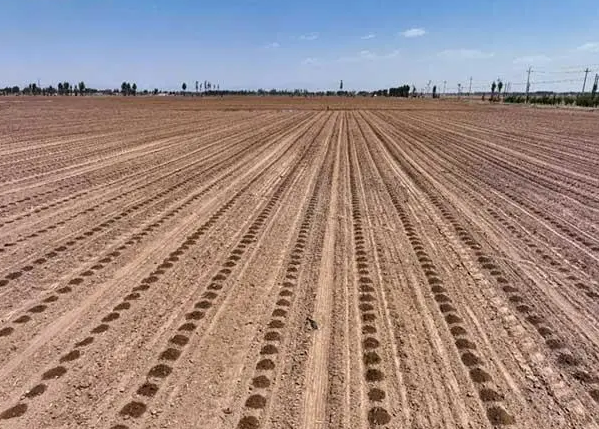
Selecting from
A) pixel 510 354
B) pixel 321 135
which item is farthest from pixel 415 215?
pixel 321 135

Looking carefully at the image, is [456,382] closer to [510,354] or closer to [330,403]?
[510,354]

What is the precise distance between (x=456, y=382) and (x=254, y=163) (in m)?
10.8

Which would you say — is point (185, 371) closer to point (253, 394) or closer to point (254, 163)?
point (253, 394)

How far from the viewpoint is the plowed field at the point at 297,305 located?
10.7 ft

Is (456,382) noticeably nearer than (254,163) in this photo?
Yes

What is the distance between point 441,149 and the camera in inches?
679

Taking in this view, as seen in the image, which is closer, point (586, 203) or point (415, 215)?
point (415, 215)

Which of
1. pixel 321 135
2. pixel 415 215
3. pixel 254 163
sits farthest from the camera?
pixel 321 135

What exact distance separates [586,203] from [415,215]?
3773 millimetres

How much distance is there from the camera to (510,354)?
3.88m

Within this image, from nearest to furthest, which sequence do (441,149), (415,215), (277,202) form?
(415,215) → (277,202) → (441,149)

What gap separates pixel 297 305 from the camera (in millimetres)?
4719

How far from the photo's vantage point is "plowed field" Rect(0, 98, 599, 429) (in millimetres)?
3252

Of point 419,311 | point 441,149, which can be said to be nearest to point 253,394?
point 419,311
